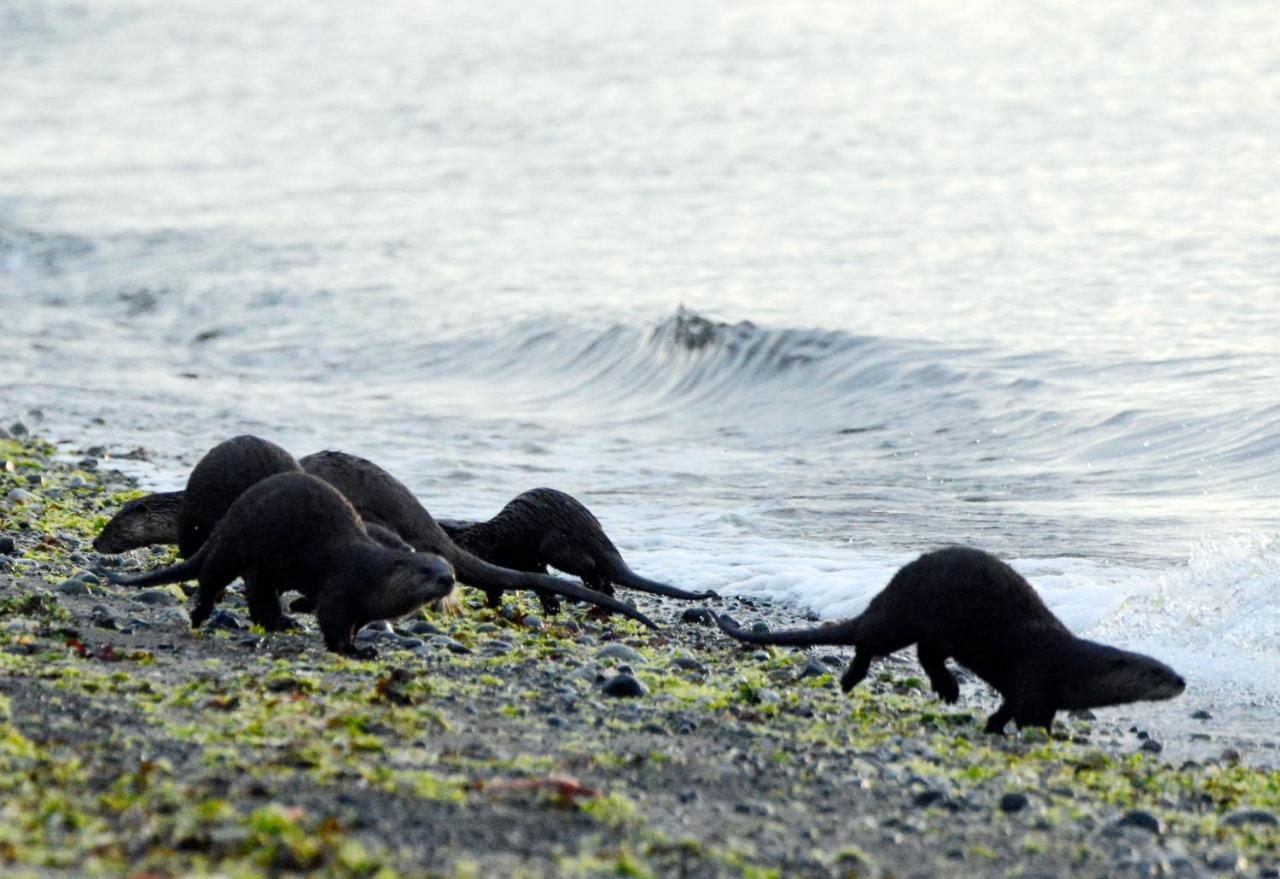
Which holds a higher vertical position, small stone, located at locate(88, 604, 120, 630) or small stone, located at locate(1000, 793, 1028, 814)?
small stone, located at locate(1000, 793, 1028, 814)

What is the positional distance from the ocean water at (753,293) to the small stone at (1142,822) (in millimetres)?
1678

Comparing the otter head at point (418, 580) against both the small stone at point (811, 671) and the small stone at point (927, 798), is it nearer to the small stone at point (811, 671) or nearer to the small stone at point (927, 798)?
the small stone at point (811, 671)

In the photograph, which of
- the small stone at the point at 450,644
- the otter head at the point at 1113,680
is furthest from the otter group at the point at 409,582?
the small stone at the point at 450,644

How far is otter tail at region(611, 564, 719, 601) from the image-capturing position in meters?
6.73

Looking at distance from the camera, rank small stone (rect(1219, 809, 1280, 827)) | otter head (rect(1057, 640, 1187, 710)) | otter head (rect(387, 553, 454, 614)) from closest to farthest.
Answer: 1. small stone (rect(1219, 809, 1280, 827))
2. otter head (rect(1057, 640, 1187, 710))
3. otter head (rect(387, 553, 454, 614))

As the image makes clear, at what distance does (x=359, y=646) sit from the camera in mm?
5727

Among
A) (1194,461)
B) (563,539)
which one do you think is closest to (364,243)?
(1194,461)

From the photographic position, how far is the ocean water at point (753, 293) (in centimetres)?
923

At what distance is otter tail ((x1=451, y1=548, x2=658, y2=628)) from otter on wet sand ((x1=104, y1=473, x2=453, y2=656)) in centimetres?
73

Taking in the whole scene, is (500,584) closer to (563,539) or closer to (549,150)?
(563,539)

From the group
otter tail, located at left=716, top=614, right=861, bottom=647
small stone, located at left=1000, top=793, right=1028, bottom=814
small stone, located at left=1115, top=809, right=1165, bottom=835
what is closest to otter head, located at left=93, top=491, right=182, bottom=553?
otter tail, located at left=716, top=614, right=861, bottom=647

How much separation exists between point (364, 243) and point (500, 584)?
15523 mm

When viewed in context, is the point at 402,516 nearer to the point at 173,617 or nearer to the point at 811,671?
the point at 173,617

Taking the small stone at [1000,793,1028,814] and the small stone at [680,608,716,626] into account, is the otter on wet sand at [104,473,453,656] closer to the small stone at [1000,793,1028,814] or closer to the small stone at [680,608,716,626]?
the small stone at [680,608,716,626]
